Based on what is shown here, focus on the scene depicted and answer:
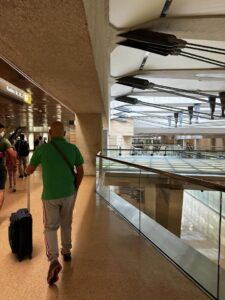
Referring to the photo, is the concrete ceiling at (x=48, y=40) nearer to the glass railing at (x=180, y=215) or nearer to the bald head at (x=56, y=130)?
the bald head at (x=56, y=130)

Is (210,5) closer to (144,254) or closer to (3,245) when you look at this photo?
(144,254)

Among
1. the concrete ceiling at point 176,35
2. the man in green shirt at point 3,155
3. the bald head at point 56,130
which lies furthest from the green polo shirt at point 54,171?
the concrete ceiling at point 176,35

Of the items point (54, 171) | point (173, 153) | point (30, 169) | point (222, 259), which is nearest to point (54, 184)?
point (54, 171)

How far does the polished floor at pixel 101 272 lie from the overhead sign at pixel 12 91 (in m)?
3.90

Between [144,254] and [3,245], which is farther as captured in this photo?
[3,245]

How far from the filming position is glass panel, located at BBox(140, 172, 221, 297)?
3191 mm

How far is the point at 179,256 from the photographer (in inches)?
143

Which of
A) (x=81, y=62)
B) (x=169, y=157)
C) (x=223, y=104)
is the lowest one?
(x=169, y=157)

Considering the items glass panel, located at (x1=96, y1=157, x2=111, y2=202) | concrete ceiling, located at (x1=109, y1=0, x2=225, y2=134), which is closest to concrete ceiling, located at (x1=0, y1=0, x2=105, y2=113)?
glass panel, located at (x1=96, y1=157, x2=111, y2=202)

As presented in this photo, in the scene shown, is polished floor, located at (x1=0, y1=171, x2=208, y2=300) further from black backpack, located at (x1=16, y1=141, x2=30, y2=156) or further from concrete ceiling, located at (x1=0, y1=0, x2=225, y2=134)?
black backpack, located at (x1=16, y1=141, x2=30, y2=156)

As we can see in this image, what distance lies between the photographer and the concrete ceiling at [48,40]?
8.73 feet

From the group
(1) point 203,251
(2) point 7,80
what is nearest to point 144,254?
(1) point 203,251

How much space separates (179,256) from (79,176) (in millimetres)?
1577

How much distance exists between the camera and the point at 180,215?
656 centimetres
